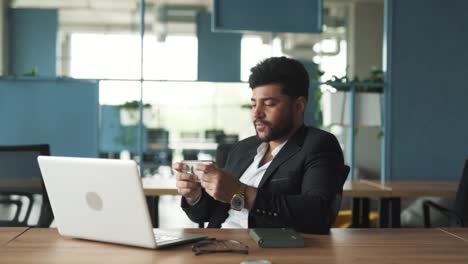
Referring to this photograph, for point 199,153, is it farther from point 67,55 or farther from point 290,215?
point 290,215

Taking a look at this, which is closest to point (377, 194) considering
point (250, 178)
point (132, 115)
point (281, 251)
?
point (250, 178)

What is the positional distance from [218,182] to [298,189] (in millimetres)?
422

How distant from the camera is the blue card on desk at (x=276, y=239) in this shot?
1.70 m

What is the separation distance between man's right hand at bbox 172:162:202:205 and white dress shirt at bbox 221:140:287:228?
19 cm

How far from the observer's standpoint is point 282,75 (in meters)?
2.32

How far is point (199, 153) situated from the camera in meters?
10.3

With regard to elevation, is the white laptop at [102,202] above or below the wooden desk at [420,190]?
above

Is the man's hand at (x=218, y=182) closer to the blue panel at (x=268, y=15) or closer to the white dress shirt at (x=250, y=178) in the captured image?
the white dress shirt at (x=250, y=178)

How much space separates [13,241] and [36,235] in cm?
12

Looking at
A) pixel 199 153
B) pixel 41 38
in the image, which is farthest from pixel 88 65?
pixel 199 153

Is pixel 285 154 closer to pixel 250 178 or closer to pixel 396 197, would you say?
pixel 250 178

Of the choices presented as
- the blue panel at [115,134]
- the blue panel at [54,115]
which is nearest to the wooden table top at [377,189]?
the blue panel at [54,115]

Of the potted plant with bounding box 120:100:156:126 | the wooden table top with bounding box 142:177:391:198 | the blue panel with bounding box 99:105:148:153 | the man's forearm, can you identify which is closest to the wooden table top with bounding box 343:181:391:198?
the wooden table top with bounding box 142:177:391:198

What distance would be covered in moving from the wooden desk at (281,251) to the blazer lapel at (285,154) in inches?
13.3
